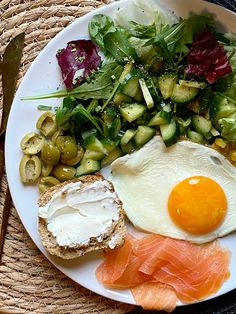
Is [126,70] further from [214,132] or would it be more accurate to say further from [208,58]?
[214,132]

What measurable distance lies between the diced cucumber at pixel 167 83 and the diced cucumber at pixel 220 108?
0.21 metres

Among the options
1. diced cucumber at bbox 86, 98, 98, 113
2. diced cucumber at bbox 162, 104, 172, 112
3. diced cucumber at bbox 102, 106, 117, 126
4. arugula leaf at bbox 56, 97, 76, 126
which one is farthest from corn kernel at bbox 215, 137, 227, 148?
arugula leaf at bbox 56, 97, 76, 126

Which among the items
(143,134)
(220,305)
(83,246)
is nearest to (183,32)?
(143,134)

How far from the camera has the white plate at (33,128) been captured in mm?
3324

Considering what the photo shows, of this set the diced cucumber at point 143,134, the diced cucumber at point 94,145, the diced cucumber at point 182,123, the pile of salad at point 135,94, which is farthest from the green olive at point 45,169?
the diced cucumber at point 182,123

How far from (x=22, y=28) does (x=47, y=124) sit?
53 centimetres

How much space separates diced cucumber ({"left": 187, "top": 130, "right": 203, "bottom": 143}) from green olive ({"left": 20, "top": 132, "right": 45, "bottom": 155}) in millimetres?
707

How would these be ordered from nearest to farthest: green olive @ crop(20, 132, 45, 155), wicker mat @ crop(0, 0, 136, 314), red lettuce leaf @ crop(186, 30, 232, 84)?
red lettuce leaf @ crop(186, 30, 232, 84) < green olive @ crop(20, 132, 45, 155) < wicker mat @ crop(0, 0, 136, 314)

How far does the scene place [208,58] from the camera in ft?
10.6

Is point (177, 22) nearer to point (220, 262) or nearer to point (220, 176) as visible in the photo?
point (220, 176)

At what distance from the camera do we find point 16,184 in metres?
3.34

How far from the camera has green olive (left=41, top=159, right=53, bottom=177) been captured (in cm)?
331

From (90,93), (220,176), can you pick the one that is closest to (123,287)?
(220,176)

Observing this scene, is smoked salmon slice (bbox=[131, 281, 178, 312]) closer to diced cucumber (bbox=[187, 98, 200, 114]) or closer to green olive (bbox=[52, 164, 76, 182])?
Result: green olive (bbox=[52, 164, 76, 182])
